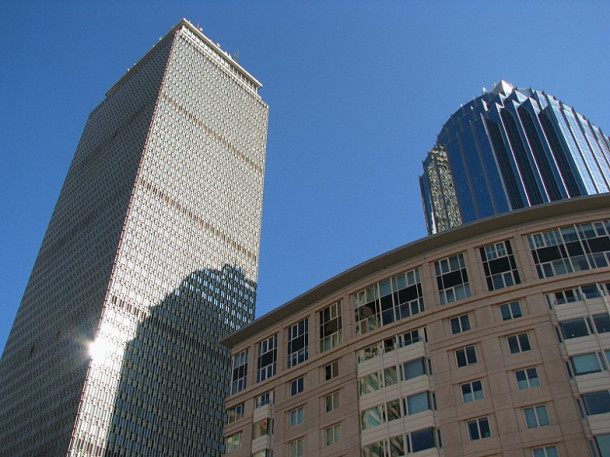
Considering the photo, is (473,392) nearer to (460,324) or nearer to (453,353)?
(453,353)

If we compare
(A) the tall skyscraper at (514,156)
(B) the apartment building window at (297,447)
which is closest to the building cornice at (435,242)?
(B) the apartment building window at (297,447)

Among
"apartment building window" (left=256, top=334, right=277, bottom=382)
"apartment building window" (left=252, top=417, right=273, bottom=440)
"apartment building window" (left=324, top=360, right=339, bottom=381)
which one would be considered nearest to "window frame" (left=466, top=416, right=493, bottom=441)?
"apartment building window" (left=324, top=360, right=339, bottom=381)

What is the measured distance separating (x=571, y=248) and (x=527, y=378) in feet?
40.5

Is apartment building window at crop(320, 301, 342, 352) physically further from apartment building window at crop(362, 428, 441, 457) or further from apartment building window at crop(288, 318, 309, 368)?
apartment building window at crop(362, 428, 441, 457)

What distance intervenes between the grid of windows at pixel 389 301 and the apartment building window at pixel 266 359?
9707 mm

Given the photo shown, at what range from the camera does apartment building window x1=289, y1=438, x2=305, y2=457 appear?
5397cm

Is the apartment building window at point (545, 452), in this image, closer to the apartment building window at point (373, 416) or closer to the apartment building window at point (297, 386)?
the apartment building window at point (373, 416)

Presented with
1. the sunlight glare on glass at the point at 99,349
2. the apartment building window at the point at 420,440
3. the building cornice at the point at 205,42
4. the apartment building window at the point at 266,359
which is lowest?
the apartment building window at the point at 420,440

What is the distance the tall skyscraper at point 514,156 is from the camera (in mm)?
153500

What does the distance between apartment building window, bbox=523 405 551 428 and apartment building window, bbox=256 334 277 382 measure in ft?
80.7

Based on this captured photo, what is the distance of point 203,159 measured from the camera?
155000mm

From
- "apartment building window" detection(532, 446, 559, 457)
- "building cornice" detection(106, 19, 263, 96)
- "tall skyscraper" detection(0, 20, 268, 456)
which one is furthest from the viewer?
"building cornice" detection(106, 19, 263, 96)

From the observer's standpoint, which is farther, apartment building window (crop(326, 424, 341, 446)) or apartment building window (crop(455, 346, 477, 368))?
apartment building window (crop(326, 424, 341, 446))

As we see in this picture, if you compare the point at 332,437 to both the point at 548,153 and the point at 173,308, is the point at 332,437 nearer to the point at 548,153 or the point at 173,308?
the point at 173,308
